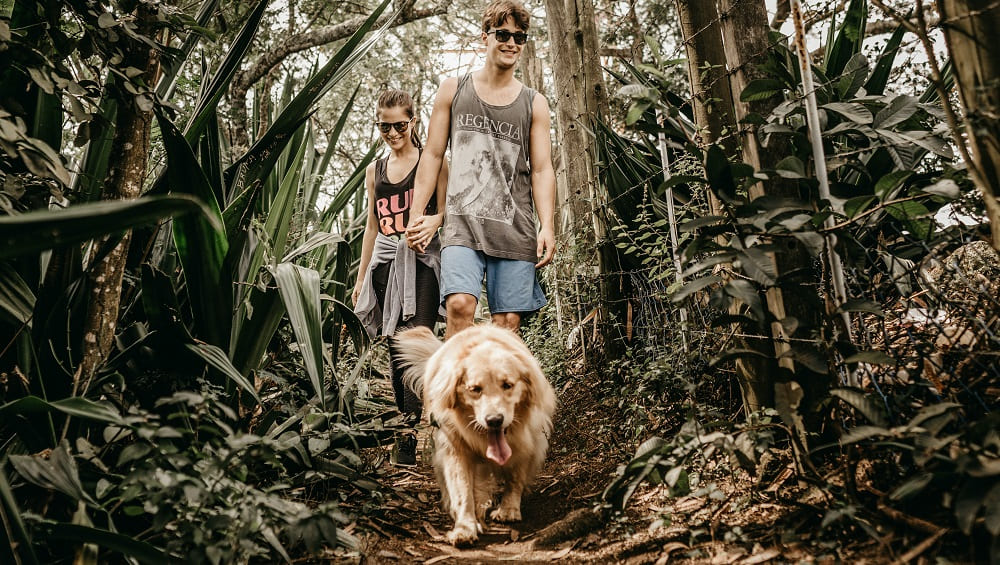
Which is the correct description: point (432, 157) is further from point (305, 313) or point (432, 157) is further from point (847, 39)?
point (847, 39)

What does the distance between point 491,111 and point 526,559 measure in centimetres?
219

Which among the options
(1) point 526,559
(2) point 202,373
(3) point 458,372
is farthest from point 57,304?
(1) point 526,559

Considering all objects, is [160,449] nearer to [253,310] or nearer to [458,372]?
[253,310]

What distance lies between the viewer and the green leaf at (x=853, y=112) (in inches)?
73.5

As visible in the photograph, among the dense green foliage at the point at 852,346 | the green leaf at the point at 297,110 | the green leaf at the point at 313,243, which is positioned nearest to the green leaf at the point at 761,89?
the dense green foliage at the point at 852,346

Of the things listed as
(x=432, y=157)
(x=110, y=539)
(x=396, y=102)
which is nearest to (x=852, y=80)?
(x=432, y=157)

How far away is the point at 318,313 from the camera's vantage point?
2.21m

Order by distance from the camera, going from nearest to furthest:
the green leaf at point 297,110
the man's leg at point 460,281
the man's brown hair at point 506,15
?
1. the green leaf at point 297,110
2. the man's leg at point 460,281
3. the man's brown hair at point 506,15

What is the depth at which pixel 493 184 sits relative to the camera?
11.0ft

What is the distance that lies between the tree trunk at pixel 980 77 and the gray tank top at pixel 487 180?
2.09 m

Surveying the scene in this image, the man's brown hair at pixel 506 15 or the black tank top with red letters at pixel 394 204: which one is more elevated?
the man's brown hair at pixel 506 15

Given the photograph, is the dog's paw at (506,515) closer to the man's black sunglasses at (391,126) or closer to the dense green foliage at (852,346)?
the dense green foliage at (852,346)

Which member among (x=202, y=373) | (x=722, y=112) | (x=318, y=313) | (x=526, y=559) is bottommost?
(x=526, y=559)

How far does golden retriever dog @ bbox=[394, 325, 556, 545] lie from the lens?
2.67m
